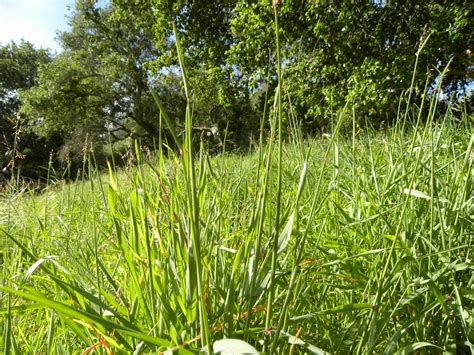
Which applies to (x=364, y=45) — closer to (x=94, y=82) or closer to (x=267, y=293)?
(x=267, y=293)

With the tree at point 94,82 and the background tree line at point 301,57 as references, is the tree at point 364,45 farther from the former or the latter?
the tree at point 94,82

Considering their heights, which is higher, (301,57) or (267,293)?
(301,57)

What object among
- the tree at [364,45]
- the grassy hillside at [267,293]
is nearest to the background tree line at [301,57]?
the tree at [364,45]

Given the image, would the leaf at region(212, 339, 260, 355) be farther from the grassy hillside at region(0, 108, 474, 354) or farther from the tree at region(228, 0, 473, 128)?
the tree at region(228, 0, 473, 128)

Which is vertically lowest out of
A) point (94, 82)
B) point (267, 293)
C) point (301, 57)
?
point (267, 293)

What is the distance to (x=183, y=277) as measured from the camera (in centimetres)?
54

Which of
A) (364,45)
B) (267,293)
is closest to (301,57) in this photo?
(364,45)

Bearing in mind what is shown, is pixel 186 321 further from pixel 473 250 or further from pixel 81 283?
pixel 473 250

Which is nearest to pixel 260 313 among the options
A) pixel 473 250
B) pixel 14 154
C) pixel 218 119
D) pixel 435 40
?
pixel 473 250

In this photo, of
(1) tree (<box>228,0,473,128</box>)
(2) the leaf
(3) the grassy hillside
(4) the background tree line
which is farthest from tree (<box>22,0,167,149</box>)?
(2) the leaf

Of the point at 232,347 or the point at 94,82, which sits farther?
the point at 94,82

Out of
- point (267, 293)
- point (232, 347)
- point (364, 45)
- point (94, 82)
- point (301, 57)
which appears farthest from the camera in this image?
point (94, 82)

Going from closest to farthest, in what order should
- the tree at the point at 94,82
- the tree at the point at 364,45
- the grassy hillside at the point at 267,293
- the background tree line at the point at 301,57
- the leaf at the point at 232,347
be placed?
the leaf at the point at 232,347 → the grassy hillside at the point at 267,293 → the background tree line at the point at 301,57 → the tree at the point at 364,45 → the tree at the point at 94,82

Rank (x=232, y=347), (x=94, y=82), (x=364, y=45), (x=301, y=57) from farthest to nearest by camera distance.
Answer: (x=94, y=82) < (x=301, y=57) < (x=364, y=45) < (x=232, y=347)
